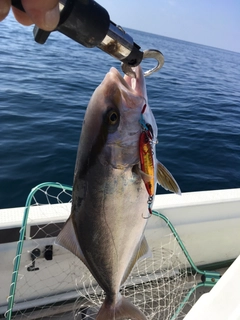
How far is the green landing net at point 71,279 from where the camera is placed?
9.52ft

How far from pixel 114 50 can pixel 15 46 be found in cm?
A: 1930

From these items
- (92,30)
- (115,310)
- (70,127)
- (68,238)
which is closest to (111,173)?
(68,238)

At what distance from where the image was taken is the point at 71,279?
10.5ft

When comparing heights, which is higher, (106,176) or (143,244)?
(106,176)

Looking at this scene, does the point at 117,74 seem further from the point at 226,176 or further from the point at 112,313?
the point at 226,176

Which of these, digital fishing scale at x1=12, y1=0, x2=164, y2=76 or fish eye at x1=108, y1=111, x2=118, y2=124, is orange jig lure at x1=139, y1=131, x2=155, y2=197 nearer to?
fish eye at x1=108, y1=111, x2=118, y2=124

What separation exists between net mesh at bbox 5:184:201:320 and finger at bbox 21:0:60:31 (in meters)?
1.89

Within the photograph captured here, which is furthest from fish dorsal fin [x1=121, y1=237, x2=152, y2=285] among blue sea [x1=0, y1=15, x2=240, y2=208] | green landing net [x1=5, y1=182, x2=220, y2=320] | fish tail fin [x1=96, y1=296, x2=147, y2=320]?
blue sea [x1=0, y1=15, x2=240, y2=208]

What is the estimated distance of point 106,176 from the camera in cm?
141

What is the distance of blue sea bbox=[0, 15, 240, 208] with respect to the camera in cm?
564

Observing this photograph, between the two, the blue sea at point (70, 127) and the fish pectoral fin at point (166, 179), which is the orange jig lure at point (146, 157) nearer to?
the fish pectoral fin at point (166, 179)

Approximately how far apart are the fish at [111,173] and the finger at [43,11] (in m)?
0.44

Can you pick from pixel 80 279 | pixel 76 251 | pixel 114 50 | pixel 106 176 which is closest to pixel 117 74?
pixel 114 50

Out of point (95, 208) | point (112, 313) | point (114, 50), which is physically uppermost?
point (114, 50)
